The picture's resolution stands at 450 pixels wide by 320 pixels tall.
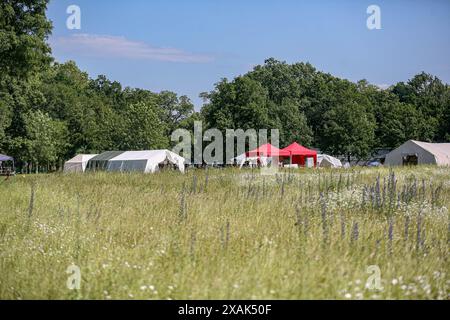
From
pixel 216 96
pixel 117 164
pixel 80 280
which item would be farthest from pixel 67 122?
pixel 80 280

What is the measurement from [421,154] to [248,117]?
23.5 meters

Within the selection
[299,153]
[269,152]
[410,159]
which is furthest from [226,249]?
[410,159]

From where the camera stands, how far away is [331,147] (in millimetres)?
75438

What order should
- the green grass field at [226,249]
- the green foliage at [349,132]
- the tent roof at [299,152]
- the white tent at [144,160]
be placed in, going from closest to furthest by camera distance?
the green grass field at [226,249]
the tent roof at [299,152]
the white tent at [144,160]
the green foliage at [349,132]

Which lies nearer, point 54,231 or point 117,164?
point 54,231

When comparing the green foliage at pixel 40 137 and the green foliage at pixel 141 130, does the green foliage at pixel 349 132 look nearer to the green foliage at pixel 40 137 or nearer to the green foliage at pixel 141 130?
the green foliage at pixel 141 130

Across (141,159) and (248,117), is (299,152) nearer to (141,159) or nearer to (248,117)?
(141,159)

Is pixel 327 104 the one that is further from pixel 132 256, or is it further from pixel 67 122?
pixel 132 256

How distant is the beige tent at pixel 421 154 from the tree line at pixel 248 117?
16.3 meters

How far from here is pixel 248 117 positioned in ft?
231

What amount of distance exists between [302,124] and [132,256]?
7357 centimetres

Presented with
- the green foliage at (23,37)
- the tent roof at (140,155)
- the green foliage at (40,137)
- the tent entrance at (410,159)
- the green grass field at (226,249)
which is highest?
the green foliage at (23,37)

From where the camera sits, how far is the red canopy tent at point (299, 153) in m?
49.2

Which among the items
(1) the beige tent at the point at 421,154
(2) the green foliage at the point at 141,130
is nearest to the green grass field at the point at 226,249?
(1) the beige tent at the point at 421,154
